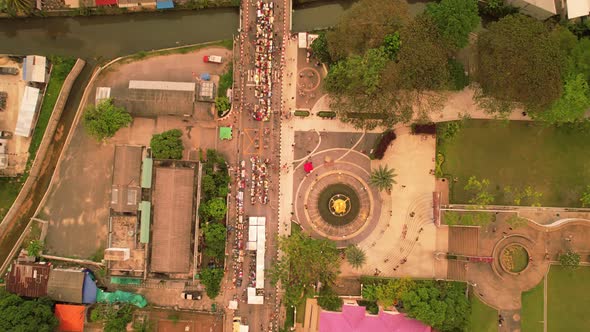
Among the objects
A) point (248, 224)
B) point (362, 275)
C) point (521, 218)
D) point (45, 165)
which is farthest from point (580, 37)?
point (45, 165)

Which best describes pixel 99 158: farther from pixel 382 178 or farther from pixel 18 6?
pixel 382 178

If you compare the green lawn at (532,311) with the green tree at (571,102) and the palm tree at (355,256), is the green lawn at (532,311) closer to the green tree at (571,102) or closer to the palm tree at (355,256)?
the green tree at (571,102)

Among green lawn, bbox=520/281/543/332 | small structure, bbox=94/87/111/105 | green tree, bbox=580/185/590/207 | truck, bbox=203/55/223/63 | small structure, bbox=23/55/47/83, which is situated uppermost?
truck, bbox=203/55/223/63

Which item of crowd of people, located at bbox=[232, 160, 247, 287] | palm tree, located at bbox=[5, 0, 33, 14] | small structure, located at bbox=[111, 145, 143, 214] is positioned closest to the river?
palm tree, located at bbox=[5, 0, 33, 14]

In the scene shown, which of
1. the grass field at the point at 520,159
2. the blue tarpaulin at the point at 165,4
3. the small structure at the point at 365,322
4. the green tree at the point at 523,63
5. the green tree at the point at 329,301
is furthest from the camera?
the blue tarpaulin at the point at 165,4

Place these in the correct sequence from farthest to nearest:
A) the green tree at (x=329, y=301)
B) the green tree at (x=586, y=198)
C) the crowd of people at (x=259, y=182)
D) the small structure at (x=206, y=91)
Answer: the crowd of people at (x=259, y=182)
the small structure at (x=206, y=91)
the green tree at (x=329, y=301)
the green tree at (x=586, y=198)

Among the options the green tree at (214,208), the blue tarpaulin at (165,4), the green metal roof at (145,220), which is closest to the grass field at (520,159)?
the green tree at (214,208)

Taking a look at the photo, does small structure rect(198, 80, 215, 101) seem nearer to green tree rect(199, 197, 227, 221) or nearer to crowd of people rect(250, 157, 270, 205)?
crowd of people rect(250, 157, 270, 205)

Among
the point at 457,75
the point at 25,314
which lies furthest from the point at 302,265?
the point at 25,314
